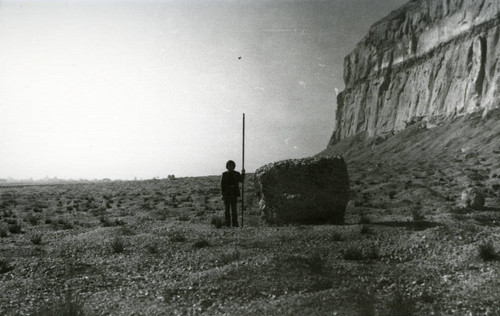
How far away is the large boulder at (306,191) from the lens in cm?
1345

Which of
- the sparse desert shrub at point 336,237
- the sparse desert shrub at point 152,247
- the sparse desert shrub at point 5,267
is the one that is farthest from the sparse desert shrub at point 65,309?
the sparse desert shrub at point 336,237

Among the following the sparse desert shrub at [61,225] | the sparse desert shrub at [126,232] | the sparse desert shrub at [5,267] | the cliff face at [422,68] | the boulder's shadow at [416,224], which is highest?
the cliff face at [422,68]

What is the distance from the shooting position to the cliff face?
60.2 metres

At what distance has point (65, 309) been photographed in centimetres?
656

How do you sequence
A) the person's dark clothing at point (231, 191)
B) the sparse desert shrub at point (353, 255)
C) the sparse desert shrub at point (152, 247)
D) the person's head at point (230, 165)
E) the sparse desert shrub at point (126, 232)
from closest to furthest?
the sparse desert shrub at point (353, 255) → the sparse desert shrub at point (152, 247) → the sparse desert shrub at point (126, 232) → the person's dark clothing at point (231, 191) → the person's head at point (230, 165)

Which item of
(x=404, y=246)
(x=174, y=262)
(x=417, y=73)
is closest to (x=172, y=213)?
(x=174, y=262)

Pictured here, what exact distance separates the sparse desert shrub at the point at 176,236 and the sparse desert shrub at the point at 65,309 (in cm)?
485

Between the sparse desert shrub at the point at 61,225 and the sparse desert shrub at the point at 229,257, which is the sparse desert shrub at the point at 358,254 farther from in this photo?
the sparse desert shrub at the point at 61,225

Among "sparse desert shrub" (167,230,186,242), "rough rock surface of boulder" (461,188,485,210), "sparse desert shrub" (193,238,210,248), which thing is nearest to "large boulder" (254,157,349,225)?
"sparse desert shrub" (167,230,186,242)

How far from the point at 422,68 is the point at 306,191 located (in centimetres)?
7207

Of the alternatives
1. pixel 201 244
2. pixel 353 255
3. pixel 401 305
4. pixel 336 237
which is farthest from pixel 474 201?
pixel 401 305

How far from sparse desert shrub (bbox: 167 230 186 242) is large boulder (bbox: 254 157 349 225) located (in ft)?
9.25

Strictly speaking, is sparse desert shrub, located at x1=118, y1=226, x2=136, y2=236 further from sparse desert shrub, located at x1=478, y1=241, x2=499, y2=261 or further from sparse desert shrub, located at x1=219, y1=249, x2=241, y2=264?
sparse desert shrub, located at x1=478, y1=241, x2=499, y2=261

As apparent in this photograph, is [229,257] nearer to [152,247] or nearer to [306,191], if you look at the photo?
[152,247]
